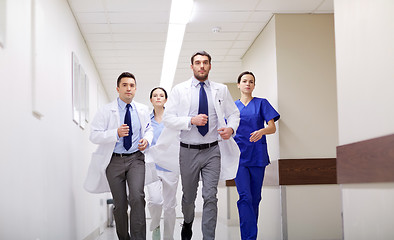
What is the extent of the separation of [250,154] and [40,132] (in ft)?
6.66

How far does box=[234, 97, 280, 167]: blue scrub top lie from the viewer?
205 inches

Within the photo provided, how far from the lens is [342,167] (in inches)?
162

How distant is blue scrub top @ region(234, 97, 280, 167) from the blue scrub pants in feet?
0.29

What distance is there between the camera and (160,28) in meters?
7.35

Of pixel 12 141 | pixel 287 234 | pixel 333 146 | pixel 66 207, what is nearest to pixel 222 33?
pixel 333 146

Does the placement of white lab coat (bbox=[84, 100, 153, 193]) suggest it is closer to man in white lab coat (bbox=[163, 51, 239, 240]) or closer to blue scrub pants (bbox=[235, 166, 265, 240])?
man in white lab coat (bbox=[163, 51, 239, 240])

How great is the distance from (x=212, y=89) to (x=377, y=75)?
1.44m

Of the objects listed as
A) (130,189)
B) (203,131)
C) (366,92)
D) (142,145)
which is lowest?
(130,189)

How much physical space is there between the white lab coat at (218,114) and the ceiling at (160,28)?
207 centimetres

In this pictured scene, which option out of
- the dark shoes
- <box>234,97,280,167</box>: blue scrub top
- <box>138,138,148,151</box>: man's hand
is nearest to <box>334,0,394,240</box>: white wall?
<box>234,97,280,167</box>: blue scrub top

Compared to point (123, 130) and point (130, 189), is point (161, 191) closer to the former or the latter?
point (130, 189)

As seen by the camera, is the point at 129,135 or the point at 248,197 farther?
the point at 248,197

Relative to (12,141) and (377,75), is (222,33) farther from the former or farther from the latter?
(12,141)

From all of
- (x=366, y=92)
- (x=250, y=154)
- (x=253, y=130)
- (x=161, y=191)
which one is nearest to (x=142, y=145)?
(x=250, y=154)
